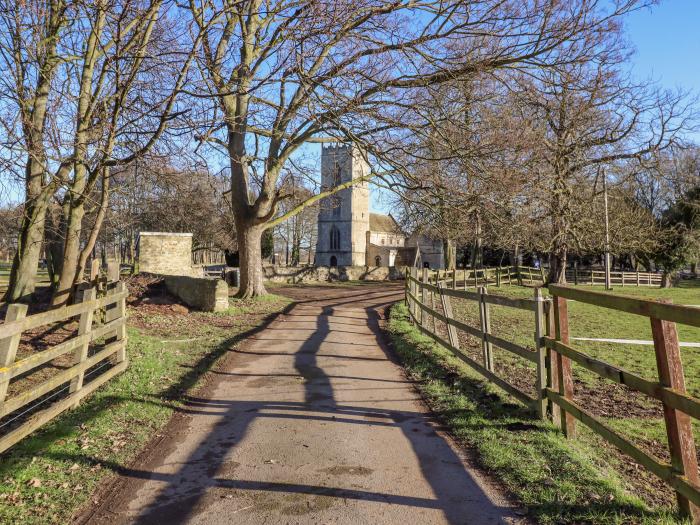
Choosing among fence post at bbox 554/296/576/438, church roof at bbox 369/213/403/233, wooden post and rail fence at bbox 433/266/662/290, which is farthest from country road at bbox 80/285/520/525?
church roof at bbox 369/213/403/233

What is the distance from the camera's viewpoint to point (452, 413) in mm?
5715

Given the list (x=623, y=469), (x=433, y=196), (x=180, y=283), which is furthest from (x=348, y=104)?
(x=180, y=283)

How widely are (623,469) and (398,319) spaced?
995 cm

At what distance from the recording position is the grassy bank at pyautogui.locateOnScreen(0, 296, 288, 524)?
3.78 m

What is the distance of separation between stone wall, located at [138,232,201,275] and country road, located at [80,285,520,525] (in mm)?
14532

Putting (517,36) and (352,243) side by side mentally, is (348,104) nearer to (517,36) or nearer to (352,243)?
(517,36)

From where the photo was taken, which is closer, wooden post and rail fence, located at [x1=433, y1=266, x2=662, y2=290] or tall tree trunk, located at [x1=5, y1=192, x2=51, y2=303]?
tall tree trunk, located at [x1=5, y1=192, x2=51, y2=303]

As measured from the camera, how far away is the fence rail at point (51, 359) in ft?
14.3

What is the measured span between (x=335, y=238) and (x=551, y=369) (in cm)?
7547

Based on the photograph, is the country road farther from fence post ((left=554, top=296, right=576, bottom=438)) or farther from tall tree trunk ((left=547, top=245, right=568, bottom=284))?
tall tree trunk ((left=547, top=245, right=568, bottom=284))

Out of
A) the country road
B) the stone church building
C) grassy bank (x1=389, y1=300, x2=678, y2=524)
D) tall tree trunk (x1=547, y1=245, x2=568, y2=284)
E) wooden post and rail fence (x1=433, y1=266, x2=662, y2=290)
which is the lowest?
the country road

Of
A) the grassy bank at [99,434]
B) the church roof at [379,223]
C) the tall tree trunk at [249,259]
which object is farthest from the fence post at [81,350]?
the church roof at [379,223]

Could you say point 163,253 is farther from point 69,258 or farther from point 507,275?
point 507,275

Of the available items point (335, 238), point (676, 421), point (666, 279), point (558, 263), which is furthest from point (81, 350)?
point (335, 238)
